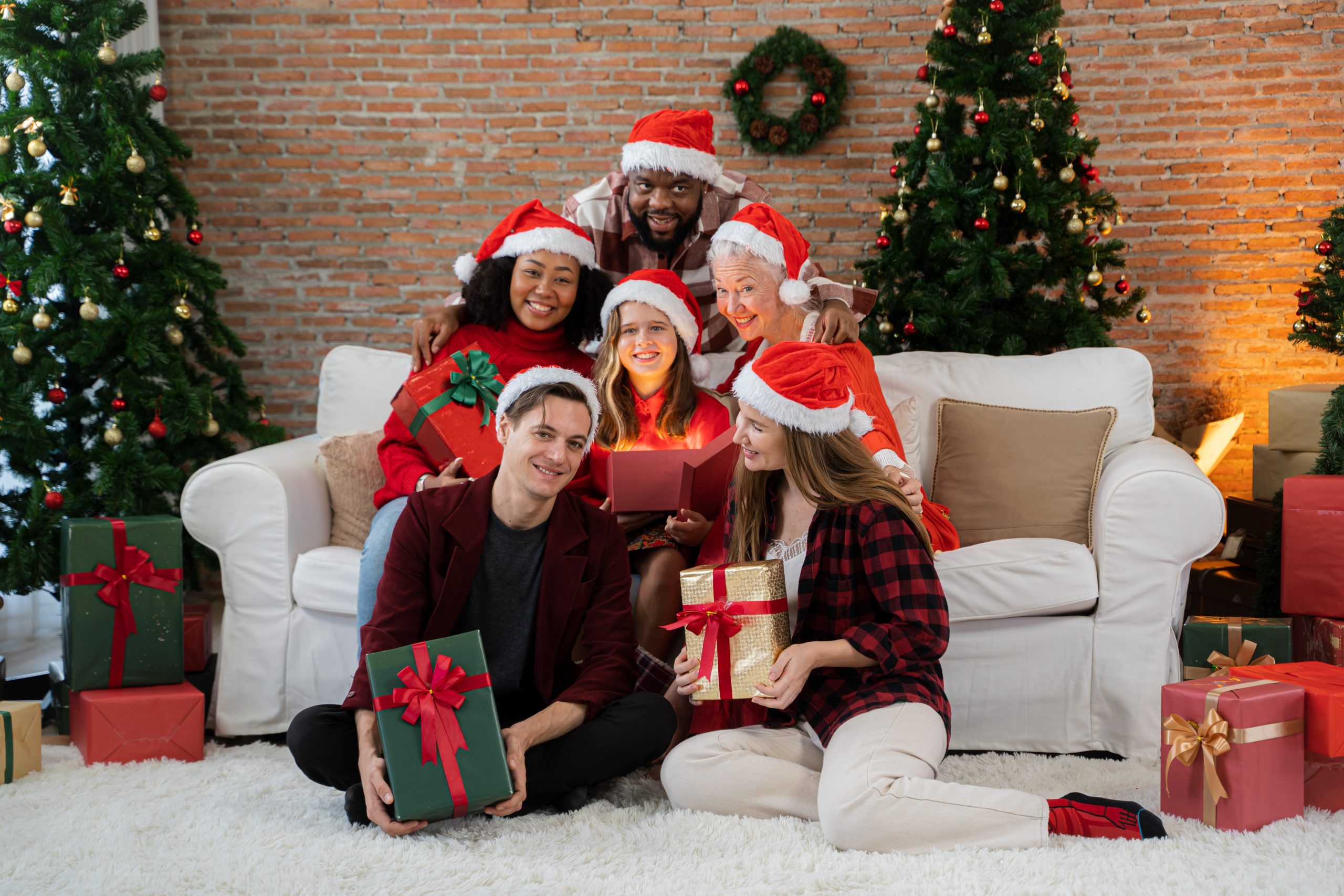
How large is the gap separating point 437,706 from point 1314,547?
7.25 ft

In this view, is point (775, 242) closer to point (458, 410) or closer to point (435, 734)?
point (458, 410)

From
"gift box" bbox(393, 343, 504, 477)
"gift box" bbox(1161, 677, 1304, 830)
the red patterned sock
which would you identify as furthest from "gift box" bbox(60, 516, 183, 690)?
"gift box" bbox(1161, 677, 1304, 830)

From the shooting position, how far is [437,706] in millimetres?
1804

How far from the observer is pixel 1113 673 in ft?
8.16

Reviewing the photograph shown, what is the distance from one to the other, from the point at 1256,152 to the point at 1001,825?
12.6 ft

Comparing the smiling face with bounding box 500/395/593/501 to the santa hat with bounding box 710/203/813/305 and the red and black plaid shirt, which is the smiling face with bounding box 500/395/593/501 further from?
the santa hat with bounding box 710/203/813/305

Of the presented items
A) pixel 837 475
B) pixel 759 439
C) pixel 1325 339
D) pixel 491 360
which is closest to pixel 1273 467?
pixel 1325 339

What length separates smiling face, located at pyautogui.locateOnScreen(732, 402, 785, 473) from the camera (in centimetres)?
207

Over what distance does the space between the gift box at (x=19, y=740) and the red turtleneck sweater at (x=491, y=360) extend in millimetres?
893

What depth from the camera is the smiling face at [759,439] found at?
207 cm

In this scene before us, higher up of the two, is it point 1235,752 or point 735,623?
point 735,623

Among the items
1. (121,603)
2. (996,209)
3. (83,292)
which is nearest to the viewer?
(121,603)

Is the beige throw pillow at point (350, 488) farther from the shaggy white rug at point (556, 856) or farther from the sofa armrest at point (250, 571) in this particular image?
the shaggy white rug at point (556, 856)

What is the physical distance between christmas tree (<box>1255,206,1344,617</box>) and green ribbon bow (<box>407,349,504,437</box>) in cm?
210
